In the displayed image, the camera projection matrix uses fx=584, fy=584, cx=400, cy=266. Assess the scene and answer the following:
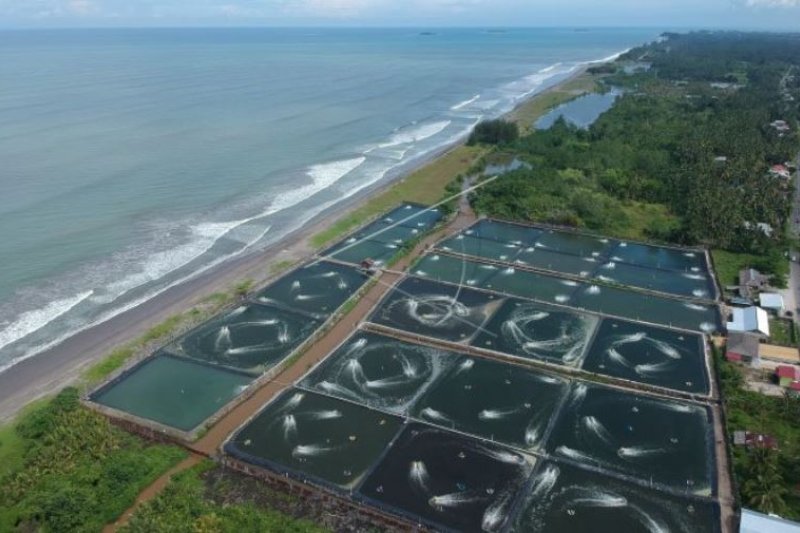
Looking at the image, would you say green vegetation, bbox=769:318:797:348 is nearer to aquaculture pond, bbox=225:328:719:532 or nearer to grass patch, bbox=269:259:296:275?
aquaculture pond, bbox=225:328:719:532

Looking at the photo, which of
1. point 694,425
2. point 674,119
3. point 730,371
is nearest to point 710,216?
point 730,371

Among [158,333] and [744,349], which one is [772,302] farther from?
[158,333]

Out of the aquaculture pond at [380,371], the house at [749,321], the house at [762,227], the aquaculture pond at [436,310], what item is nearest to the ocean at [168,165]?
the aquaculture pond at [436,310]

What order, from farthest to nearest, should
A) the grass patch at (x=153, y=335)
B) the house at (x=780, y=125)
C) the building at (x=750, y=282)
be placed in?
the house at (x=780, y=125) < the building at (x=750, y=282) < the grass patch at (x=153, y=335)

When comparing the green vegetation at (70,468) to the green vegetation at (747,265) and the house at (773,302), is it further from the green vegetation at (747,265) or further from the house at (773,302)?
the green vegetation at (747,265)

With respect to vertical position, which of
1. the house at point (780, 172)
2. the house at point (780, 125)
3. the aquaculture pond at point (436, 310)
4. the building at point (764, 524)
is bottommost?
the building at point (764, 524)

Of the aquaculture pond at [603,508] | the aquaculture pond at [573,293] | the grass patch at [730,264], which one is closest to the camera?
the aquaculture pond at [603,508]

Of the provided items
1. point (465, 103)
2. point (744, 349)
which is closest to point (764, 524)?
point (744, 349)
